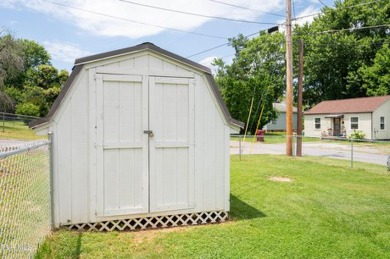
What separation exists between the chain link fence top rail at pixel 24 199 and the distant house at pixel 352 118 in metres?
27.9

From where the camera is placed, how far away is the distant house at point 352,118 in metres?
26.6

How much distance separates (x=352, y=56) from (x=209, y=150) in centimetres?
3783

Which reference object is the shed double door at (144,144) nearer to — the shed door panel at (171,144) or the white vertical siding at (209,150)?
the shed door panel at (171,144)

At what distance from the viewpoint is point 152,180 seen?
4.57 meters

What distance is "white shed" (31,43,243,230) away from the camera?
4246mm

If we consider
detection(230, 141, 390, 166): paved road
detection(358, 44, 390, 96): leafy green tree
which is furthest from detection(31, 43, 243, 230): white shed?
detection(358, 44, 390, 96): leafy green tree

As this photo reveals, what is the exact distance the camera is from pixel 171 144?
15.3ft

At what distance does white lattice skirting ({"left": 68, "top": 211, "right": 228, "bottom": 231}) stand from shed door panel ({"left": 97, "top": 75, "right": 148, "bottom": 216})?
0.58 ft

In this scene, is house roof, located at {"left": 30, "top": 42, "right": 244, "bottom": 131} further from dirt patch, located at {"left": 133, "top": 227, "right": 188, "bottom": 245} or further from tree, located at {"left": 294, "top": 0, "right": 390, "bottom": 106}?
tree, located at {"left": 294, "top": 0, "right": 390, "bottom": 106}

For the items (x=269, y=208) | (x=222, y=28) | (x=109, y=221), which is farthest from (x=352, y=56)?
(x=109, y=221)

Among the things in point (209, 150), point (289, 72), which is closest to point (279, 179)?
point (209, 150)

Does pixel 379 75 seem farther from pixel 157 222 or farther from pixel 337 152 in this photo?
pixel 157 222

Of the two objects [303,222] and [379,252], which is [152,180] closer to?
[303,222]

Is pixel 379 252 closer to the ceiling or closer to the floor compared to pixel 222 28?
closer to the floor
